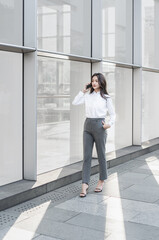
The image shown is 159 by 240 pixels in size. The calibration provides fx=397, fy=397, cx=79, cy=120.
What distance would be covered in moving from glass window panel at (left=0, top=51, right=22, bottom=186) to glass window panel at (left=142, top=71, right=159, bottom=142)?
568 cm

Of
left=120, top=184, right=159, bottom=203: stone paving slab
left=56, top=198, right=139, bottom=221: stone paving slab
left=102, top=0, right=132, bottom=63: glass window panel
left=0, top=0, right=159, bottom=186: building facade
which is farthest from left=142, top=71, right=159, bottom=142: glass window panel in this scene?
left=56, top=198, right=139, bottom=221: stone paving slab

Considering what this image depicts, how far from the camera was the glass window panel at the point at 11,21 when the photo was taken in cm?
618

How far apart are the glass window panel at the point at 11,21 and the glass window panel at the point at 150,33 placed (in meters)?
5.59

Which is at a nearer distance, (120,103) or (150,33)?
(120,103)

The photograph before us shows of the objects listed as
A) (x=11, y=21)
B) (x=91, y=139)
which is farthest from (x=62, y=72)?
(x=91, y=139)

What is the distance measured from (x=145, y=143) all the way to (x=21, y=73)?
5697mm

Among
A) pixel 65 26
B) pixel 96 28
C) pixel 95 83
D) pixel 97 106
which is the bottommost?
pixel 97 106

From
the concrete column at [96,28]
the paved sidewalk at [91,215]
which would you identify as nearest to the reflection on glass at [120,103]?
the concrete column at [96,28]

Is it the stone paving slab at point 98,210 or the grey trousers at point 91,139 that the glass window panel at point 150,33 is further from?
the stone paving slab at point 98,210

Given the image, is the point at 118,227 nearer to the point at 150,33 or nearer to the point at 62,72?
the point at 62,72

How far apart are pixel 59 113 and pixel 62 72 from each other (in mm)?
812

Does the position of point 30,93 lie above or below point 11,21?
below

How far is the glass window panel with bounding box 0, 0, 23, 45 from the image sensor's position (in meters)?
6.18

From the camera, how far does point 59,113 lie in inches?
308
